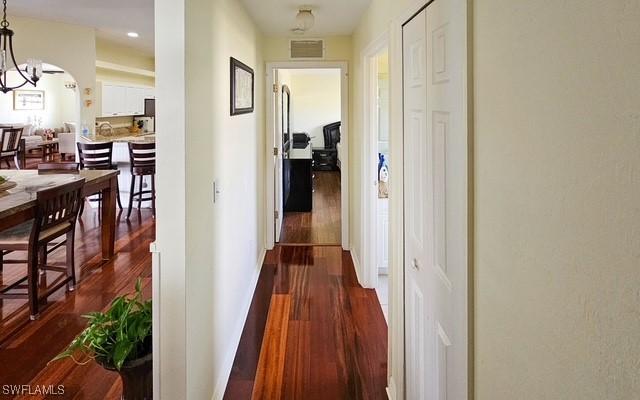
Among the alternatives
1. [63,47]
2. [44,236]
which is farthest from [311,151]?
[44,236]

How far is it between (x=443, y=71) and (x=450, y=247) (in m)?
0.58

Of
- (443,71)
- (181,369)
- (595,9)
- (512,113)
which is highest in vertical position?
(443,71)

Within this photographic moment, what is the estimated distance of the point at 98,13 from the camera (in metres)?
5.65

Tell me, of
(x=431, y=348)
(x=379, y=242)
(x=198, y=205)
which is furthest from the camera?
(x=379, y=242)

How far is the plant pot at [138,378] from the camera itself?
175cm

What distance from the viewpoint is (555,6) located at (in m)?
0.79

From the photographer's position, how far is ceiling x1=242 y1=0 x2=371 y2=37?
11.6ft

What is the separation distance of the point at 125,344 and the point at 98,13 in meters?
5.27

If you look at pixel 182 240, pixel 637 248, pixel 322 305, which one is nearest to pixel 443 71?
pixel 637 248

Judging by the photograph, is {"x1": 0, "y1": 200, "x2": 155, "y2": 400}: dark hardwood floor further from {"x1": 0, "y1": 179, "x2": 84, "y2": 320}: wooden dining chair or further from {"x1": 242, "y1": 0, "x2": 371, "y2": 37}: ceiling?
{"x1": 242, "y1": 0, "x2": 371, "y2": 37}: ceiling

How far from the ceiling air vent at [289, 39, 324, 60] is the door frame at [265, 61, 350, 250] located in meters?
0.06

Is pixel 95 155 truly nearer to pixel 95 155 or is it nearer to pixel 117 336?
pixel 95 155

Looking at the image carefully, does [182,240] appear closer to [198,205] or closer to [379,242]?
[198,205]

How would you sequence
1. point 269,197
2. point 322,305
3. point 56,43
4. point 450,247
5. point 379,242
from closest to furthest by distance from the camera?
point 450,247, point 322,305, point 379,242, point 269,197, point 56,43
